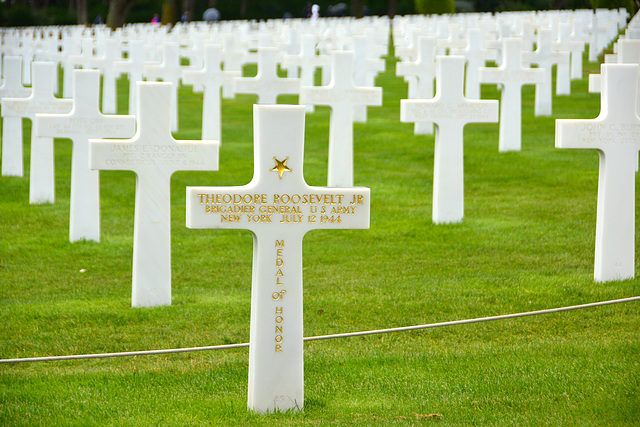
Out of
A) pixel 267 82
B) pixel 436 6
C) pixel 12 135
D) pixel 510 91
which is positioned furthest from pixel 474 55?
pixel 436 6

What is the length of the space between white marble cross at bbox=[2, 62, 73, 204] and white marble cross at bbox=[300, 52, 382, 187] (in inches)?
109

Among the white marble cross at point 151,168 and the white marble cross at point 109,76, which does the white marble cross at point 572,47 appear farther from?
the white marble cross at point 151,168

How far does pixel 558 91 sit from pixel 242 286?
12631mm

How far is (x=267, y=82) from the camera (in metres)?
12.8

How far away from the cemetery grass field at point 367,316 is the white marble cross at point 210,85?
9.18ft

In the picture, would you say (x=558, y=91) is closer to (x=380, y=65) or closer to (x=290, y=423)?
(x=380, y=65)

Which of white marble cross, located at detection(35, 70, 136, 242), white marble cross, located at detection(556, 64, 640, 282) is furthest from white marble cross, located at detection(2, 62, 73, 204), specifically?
white marble cross, located at detection(556, 64, 640, 282)

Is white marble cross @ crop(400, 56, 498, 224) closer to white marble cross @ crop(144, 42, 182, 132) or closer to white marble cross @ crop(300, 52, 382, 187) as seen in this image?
white marble cross @ crop(300, 52, 382, 187)

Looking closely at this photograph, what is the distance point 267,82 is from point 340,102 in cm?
169

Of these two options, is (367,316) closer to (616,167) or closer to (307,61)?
(616,167)

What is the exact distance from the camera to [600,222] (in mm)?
7180

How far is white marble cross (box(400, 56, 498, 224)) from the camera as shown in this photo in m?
9.51

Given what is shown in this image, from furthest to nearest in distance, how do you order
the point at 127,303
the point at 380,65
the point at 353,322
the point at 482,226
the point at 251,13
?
the point at 251,13 < the point at 380,65 < the point at 482,226 < the point at 127,303 < the point at 353,322

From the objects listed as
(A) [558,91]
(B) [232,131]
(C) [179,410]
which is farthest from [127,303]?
(A) [558,91]
